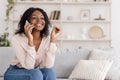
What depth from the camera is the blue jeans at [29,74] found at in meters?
2.57

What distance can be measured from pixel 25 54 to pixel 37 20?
36 centimetres

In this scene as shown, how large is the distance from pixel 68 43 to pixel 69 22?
0.39m

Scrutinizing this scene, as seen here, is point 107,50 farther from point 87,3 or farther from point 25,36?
point 87,3

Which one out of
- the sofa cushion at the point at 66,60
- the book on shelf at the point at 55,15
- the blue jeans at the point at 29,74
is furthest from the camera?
the book on shelf at the point at 55,15

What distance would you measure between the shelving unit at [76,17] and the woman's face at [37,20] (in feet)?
7.86

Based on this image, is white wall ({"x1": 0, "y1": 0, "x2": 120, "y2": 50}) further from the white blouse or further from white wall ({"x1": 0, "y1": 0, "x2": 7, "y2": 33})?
the white blouse

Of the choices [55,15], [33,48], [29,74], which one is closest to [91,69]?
[33,48]

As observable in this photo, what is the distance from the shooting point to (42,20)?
2.99 m

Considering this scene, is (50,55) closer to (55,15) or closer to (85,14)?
(55,15)

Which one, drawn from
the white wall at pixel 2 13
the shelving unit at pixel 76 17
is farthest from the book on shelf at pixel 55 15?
the white wall at pixel 2 13

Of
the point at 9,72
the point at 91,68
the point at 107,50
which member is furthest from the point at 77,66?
the point at 9,72

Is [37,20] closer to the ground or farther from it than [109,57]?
farther from it

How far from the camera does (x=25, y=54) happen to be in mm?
2826

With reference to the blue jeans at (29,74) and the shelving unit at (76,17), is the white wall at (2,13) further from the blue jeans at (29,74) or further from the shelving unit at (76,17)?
the blue jeans at (29,74)
